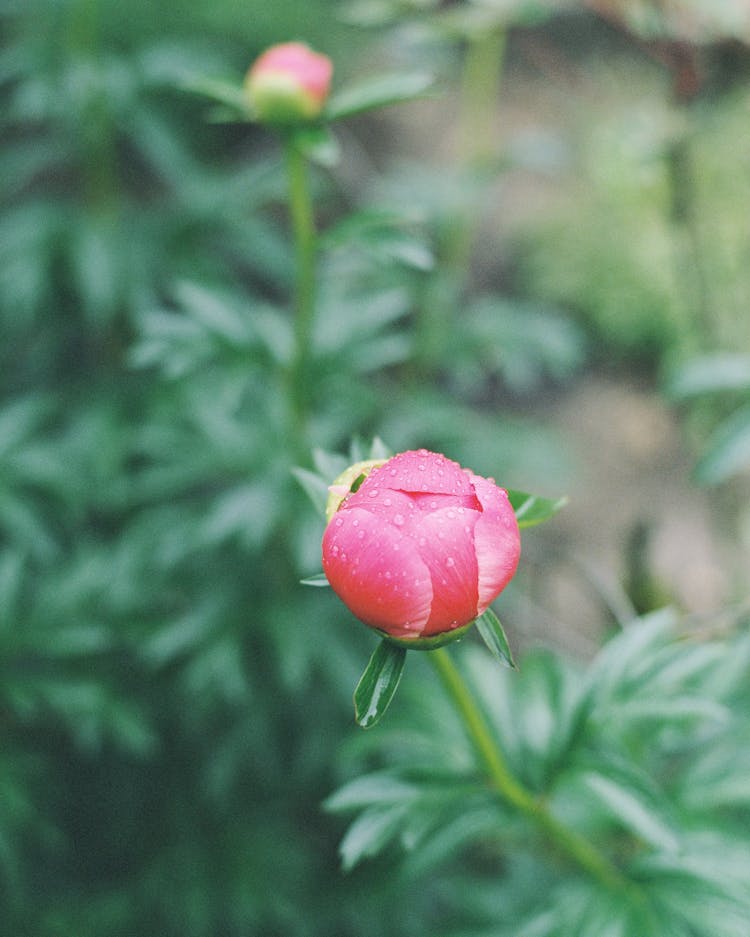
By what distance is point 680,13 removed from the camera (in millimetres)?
1110

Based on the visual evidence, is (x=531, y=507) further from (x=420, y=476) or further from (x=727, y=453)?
(x=727, y=453)

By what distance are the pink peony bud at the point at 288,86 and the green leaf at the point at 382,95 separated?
3cm

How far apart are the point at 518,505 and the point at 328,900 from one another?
0.98 metres

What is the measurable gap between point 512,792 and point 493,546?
0.30 meters

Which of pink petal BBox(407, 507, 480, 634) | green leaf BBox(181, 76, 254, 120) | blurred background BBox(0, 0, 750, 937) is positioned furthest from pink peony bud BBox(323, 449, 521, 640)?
green leaf BBox(181, 76, 254, 120)

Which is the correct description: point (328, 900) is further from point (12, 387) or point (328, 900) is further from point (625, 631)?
point (12, 387)

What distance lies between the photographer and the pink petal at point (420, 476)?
0.53 m

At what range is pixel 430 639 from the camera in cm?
55

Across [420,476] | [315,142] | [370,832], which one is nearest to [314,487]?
[420,476]

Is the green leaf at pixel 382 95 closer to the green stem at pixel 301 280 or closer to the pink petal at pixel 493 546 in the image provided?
the green stem at pixel 301 280

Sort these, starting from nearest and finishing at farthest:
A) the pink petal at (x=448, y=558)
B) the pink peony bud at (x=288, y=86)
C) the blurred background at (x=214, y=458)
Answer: the pink petal at (x=448, y=558), the pink peony bud at (x=288, y=86), the blurred background at (x=214, y=458)

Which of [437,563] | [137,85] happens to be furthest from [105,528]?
[437,563]

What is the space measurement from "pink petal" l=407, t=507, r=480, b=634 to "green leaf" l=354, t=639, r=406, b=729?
1.8 inches

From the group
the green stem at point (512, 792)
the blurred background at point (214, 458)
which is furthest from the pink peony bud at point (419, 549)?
the blurred background at point (214, 458)
